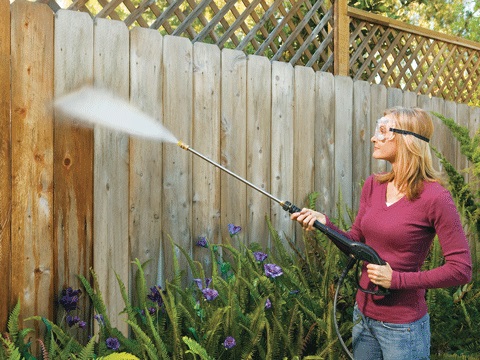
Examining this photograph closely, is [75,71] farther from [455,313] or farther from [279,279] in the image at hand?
[455,313]

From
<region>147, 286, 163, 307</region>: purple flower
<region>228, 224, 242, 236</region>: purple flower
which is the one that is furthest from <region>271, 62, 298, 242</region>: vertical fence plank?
<region>147, 286, 163, 307</region>: purple flower

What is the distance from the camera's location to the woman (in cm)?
233

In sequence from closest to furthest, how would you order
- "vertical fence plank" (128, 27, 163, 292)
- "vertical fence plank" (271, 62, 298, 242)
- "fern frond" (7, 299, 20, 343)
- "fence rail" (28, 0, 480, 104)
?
1. "fern frond" (7, 299, 20, 343)
2. "vertical fence plank" (128, 27, 163, 292)
3. "fence rail" (28, 0, 480, 104)
4. "vertical fence plank" (271, 62, 298, 242)

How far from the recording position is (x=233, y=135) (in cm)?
396

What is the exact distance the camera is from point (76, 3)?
142 inches

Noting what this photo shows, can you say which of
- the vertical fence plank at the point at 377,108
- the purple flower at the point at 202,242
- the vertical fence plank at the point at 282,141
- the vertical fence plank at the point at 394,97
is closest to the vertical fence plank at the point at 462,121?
the vertical fence plank at the point at 394,97

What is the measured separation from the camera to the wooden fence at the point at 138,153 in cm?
301

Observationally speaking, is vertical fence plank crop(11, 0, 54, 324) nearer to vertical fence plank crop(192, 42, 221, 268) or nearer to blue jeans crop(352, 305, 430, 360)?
vertical fence plank crop(192, 42, 221, 268)

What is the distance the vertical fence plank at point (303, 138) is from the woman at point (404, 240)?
1736mm

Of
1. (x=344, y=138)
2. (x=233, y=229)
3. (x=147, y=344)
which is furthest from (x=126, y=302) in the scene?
(x=344, y=138)

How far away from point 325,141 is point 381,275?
2317mm

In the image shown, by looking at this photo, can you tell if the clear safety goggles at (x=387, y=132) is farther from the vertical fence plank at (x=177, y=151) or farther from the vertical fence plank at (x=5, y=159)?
the vertical fence plank at (x=5, y=159)

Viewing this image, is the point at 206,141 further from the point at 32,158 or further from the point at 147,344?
the point at 147,344

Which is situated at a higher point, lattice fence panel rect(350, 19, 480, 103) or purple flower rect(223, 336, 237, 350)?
lattice fence panel rect(350, 19, 480, 103)
